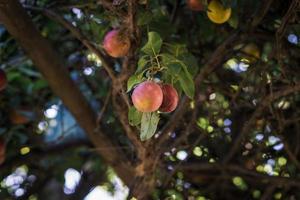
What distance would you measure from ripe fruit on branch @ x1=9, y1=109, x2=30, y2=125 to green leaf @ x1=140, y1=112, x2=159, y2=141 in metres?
1.27

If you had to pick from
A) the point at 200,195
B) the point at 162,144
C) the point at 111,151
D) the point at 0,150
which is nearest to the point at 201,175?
the point at 200,195

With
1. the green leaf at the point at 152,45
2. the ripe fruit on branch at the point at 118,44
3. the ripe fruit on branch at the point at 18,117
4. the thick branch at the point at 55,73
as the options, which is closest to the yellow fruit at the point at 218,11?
the ripe fruit on branch at the point at 118,44

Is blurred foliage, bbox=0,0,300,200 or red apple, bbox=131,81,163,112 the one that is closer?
red apple, bbox=131,81,163,112

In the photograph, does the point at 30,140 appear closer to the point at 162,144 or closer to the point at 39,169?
the point at 39,169

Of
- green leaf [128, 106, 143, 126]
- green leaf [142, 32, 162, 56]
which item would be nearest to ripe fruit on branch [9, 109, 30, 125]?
green leaf [128, 106, 143, 126]

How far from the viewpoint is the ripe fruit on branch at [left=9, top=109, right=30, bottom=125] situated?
225cm

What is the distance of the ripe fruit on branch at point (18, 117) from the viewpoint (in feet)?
7.39

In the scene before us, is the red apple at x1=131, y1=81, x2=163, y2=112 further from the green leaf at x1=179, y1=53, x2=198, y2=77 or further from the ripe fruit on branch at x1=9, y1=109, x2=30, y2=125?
the ripe fruit on branch at x1=9, y1=109, x2=30, y2=125

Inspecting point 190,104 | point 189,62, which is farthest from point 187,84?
point 190,104

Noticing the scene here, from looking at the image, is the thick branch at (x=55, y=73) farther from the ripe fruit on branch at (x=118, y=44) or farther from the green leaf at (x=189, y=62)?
the green leaf at (x=189, y=62)

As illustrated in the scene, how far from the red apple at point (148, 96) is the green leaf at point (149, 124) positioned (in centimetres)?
4

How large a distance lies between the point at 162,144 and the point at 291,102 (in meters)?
0.42

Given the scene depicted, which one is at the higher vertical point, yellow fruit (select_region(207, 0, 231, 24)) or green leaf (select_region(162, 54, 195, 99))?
green leaf (select_region(162, 54, 195, 99))

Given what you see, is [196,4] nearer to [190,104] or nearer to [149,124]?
[190,104]
